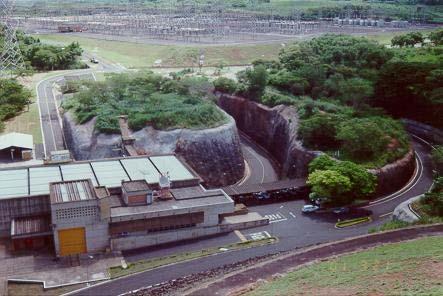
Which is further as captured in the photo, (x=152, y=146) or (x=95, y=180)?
(x=152, y=146)

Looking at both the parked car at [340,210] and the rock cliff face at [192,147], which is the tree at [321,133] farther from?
the parked car at [340,210]

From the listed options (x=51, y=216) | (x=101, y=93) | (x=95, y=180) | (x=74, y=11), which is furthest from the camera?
(x=74, y=11)

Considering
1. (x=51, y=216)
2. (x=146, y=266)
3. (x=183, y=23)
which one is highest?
(x=183, y=23)

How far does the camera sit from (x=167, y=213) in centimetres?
3631

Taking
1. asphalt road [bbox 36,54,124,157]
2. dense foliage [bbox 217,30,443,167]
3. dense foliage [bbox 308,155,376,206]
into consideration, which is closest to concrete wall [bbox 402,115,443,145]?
dense foliage [bbox 217,30,443,167]

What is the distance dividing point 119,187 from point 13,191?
24.2ft

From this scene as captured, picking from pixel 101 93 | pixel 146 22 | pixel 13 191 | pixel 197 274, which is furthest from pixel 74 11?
pixel 197 274

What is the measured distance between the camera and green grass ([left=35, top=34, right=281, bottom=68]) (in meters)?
93.8

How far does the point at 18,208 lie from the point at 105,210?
6.28 metres

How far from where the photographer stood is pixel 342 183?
4162 cm

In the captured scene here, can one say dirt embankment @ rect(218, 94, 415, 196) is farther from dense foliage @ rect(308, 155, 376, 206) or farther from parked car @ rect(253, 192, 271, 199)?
parked car @ rect(253, 192, 271, 199)

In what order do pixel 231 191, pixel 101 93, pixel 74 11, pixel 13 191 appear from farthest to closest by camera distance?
pixel 74 11 < pixel 101 93 < pixel 231 191 < pixel 13 191

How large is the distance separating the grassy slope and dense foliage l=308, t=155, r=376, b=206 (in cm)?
1068

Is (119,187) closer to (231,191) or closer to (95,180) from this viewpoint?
(95,180)
